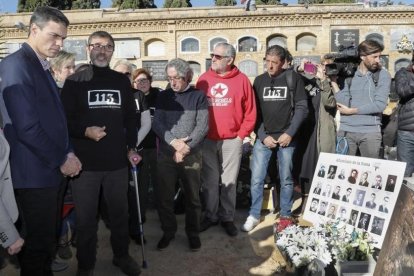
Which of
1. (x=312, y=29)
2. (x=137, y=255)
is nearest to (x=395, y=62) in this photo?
(x=312, y=29)

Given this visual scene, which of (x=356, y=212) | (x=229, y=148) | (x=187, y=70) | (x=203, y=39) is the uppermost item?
(x=203, y=39)

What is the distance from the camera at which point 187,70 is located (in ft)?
12.7

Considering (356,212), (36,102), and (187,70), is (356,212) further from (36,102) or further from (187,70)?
(36,102)

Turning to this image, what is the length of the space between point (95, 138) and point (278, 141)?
2.03 meters

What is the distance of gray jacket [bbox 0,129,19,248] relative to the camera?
199 centimetres

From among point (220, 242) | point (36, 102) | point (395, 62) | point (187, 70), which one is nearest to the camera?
point (36, 102)

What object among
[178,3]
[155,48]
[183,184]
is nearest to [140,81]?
[183,184]

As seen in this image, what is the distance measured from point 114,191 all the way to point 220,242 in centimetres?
143

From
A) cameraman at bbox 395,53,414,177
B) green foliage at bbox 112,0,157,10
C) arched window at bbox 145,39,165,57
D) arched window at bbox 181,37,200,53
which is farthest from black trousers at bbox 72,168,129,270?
green foliage at bbox 112,0,157,10

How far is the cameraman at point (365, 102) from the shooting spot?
3953mm

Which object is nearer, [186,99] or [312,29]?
[186,99]

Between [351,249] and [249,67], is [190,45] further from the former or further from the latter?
[351,249]

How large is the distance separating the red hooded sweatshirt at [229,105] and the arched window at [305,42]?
24.2 metres

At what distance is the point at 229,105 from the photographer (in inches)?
166
